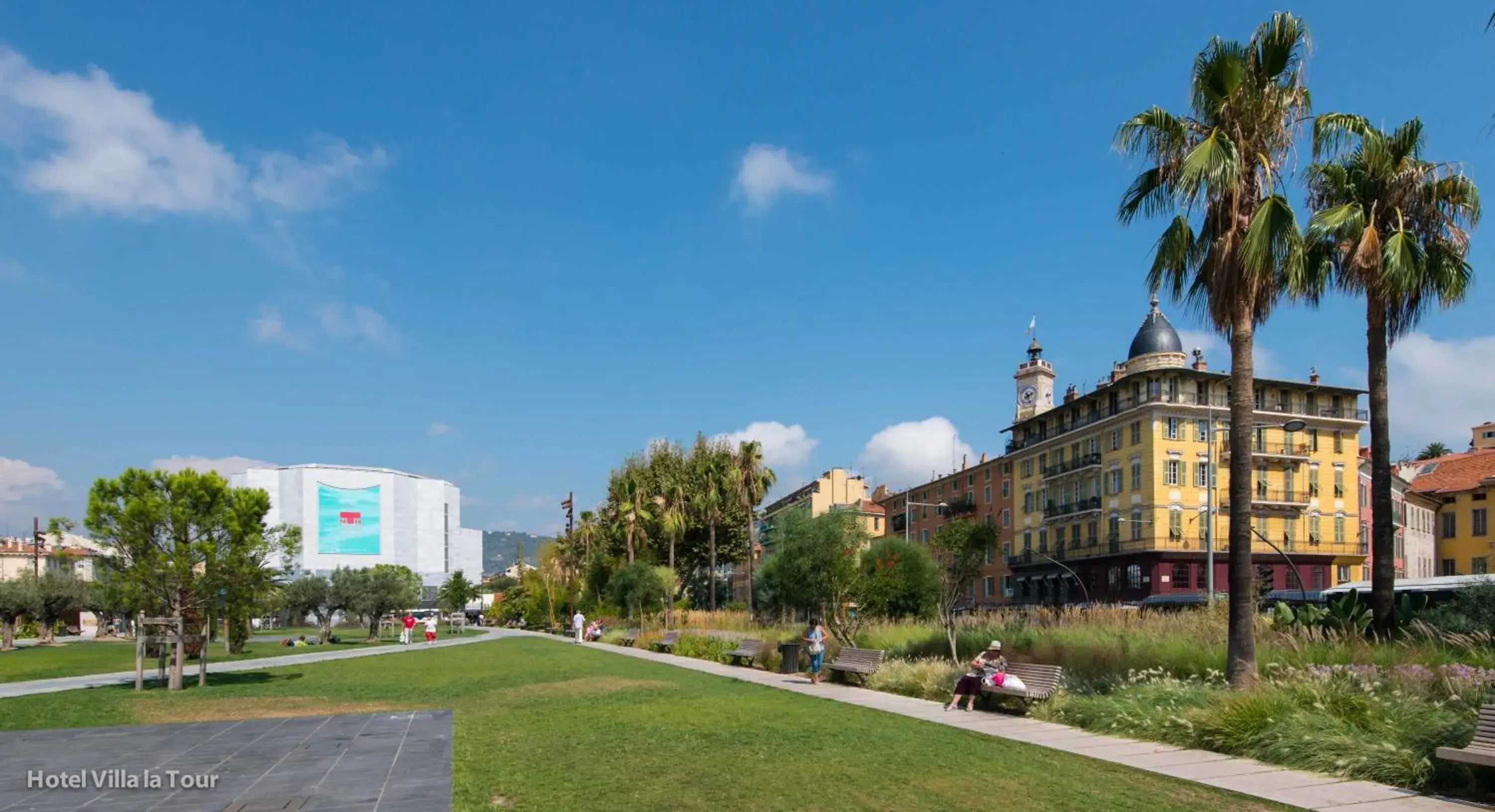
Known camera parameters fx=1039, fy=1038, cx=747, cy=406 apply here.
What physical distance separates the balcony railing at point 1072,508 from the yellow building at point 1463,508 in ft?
75.7

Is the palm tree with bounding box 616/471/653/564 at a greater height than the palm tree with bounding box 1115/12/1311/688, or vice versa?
the palm tree with bounding box 1115/12/1311/688

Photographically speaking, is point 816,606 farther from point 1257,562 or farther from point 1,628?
point 1,628

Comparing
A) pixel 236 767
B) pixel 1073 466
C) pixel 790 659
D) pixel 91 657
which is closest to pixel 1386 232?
pixel 790 659

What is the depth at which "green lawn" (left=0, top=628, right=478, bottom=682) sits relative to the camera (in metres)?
27.3

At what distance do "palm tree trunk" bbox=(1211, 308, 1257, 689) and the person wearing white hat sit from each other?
10.8 ft

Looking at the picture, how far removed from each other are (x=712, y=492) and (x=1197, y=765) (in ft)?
158

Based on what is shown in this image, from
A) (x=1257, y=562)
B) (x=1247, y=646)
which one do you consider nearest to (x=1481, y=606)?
(x=1247, y=646)

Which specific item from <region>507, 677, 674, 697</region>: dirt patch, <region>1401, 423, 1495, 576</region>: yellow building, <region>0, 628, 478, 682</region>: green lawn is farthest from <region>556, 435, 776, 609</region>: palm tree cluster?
<region>1401, 423, 1495, 576</region>: yellow building

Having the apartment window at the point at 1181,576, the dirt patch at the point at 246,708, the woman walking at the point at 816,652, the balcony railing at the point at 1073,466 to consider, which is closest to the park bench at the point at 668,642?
the woman walking at the point at 816,652

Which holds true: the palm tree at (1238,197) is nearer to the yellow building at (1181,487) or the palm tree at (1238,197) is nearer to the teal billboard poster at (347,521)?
the yellow building at (1181,487)

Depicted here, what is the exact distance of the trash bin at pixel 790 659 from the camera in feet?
80.8

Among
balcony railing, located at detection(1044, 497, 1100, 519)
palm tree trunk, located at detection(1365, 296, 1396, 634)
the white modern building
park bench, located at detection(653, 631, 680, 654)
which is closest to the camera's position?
palm tree trunk, located at detection(1365, 296, 1396, 634)

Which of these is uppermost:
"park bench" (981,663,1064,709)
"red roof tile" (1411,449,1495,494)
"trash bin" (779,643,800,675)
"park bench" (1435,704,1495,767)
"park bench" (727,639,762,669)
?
"red roof tile" (1411,449,1495,494)

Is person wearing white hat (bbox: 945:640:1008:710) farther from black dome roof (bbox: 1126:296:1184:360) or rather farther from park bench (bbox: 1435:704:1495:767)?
black dome roof (bbox: 1126:296:1184:360)
